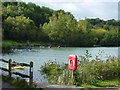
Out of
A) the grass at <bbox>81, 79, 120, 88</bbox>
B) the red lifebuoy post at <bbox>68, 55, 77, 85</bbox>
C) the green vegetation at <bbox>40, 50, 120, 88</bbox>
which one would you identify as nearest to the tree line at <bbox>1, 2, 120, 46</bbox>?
the green vegetation at <bbox>40, 50, 120, 88</bbox>

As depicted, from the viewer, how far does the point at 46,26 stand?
53406 mm

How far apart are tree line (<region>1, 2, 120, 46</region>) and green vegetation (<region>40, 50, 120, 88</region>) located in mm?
34806

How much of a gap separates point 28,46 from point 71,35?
383 inches

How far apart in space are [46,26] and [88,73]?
4167 centimetres

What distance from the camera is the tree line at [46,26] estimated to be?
1965 inches

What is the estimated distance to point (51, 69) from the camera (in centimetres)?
1341

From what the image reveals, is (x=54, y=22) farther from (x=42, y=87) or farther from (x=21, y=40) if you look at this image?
(x=42, y=87)

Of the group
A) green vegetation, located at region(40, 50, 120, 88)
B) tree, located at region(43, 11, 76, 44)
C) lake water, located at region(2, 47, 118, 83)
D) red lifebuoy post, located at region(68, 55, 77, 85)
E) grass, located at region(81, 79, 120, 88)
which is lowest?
lake water, located at region(2, 47, 118, 83)

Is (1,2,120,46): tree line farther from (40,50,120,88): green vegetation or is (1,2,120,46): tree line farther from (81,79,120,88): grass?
(81,79,120,88): grass

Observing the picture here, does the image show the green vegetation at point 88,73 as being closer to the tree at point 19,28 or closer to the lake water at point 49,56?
the lake water at point 49,56

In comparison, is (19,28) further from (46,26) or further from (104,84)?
(104,84)

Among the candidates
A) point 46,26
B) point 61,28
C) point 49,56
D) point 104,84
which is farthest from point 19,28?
point 104,84

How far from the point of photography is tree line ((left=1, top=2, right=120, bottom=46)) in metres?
49.9

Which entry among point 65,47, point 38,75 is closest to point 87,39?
point 65,47
